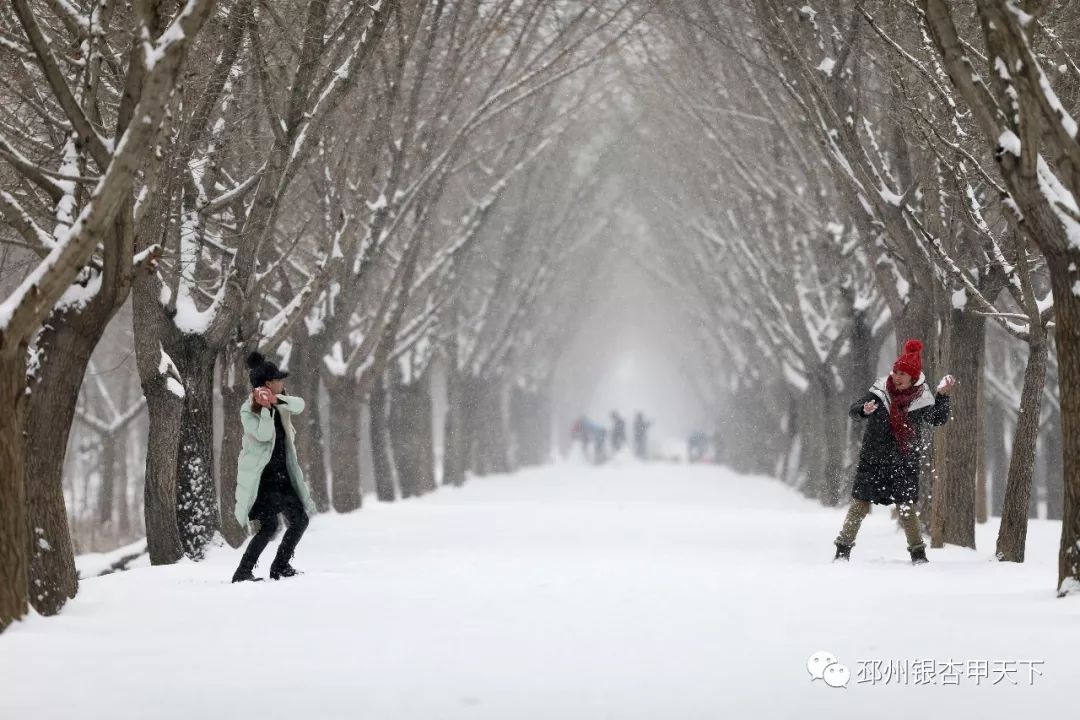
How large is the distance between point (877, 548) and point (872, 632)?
6.29 meters

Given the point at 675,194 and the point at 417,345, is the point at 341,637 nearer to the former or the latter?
the point at 417,345

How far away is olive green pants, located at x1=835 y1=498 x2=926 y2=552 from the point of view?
1020 cm

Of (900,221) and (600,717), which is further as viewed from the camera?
(900,221)

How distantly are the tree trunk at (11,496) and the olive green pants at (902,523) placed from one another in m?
6.25

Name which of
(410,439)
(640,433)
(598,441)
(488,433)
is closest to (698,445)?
(640,433)

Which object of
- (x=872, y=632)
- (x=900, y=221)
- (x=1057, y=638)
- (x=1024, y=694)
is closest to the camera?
(x=1024, y=694)

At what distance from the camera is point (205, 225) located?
12.2 m

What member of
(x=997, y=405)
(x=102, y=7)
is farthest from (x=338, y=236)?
(x=997, y=405)

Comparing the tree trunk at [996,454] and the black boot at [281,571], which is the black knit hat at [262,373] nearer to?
the black boot at [281,571]

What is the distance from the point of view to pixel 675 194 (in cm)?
3450

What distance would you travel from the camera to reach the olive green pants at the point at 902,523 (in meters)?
10.2

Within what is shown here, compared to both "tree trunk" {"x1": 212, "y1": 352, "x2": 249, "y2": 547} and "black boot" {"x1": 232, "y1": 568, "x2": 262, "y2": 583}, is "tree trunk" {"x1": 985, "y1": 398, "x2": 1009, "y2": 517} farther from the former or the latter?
"black boot" {"x1": 232, "y1": 568, "x2": 262, "y2": 583}

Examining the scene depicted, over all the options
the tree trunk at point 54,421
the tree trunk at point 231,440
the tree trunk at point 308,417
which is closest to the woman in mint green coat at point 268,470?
the tree trunk at point 54,421

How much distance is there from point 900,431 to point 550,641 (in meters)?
4.63
